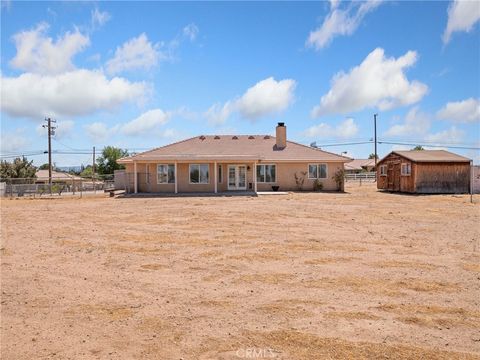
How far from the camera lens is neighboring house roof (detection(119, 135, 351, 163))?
29047 millimetres

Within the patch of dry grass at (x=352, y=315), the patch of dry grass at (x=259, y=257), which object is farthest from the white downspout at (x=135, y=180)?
the patch of dry grass at (x=352, y=315)

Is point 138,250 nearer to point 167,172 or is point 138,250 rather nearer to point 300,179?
point 167,172

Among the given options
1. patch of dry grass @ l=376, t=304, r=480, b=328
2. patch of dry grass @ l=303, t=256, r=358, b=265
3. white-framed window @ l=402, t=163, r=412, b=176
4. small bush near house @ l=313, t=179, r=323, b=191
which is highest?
white-framed window @ l=402, t=163, r=412, b=176

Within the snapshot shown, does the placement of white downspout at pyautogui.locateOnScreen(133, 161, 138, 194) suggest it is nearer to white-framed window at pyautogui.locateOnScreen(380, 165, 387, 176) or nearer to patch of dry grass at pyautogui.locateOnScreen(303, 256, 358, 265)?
white-framed window at pyautogui.locateOnScreen(380, 165, 387, 176)

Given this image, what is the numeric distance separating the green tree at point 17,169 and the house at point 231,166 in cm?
2692

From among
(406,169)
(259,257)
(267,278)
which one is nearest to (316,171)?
(406,169)

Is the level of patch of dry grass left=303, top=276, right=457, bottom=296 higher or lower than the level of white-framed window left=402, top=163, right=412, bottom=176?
lower

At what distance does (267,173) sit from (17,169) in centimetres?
3676

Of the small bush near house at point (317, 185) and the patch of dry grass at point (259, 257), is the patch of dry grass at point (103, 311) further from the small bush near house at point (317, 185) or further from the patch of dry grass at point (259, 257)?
the small bush near house at point (317, 185)

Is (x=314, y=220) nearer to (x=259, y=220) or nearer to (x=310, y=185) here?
(x=259, y=220)

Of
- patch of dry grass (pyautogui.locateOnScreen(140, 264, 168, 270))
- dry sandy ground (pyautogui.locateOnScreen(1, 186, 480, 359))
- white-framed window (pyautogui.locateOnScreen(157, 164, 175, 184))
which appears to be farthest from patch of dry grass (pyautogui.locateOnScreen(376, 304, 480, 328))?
white-framed window (pyautogui.locateOnScreen(157, 164, 175, 184))

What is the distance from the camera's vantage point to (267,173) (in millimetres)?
31750

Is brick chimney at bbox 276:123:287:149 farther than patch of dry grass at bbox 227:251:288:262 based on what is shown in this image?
Yes

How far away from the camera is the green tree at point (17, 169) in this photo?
167ft
